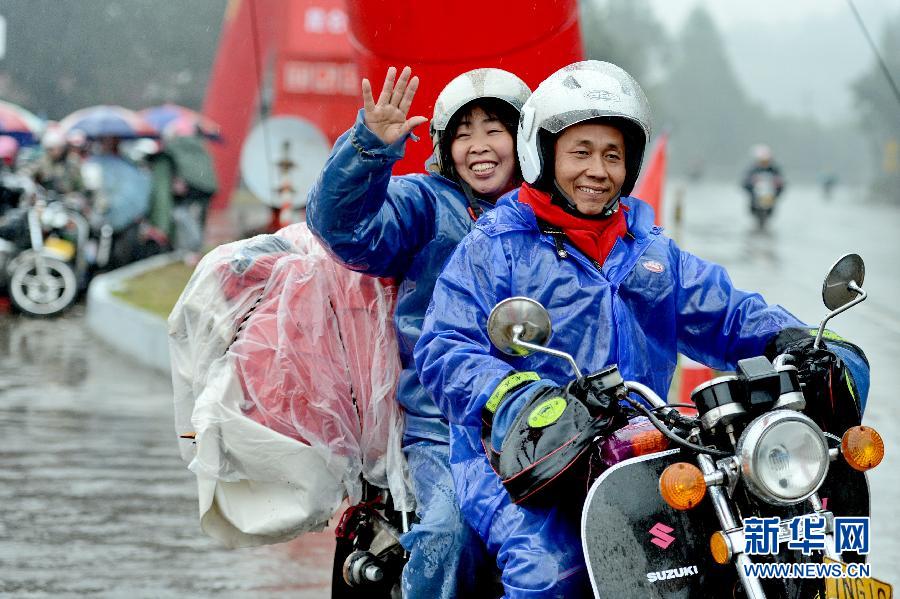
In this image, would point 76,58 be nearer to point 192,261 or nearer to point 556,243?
point 192,261

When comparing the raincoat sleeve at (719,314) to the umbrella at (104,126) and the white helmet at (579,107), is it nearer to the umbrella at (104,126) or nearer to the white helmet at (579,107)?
the white helmet at (579,107)

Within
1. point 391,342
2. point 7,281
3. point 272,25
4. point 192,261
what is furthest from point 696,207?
point 391,342

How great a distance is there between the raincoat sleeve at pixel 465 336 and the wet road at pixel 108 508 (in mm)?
2561

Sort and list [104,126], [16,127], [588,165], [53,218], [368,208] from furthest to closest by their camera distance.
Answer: [16,127]
[104,126]
[53,218]
[368,208]
[588,165]

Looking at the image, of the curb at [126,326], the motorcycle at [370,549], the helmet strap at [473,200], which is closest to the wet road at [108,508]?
the curb at [126,326]

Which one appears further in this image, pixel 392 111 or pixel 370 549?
pixel 370 549

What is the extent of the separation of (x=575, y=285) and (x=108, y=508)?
427 cm

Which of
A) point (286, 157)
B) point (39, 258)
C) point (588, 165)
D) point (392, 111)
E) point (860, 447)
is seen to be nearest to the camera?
point (860, 447)

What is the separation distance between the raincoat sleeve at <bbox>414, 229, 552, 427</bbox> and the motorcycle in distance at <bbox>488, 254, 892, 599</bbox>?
0.28 metres

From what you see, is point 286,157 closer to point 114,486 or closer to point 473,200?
point 114,486

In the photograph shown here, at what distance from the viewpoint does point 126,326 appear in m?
12.4

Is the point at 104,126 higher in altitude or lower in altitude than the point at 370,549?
higher

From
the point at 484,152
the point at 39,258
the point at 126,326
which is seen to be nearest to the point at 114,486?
the point at 484,152

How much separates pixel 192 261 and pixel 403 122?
45.6 ft
